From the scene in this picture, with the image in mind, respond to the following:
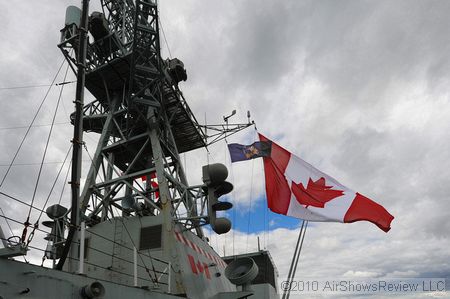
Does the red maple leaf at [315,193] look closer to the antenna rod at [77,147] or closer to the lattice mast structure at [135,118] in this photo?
the lattice mast structure at [135,118]

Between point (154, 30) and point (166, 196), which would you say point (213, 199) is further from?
point (154, 30)

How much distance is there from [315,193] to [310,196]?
0.96ft

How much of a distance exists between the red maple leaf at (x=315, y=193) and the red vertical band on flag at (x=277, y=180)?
0.40 metres

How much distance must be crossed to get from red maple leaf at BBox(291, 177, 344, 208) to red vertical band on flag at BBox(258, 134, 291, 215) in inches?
15.6

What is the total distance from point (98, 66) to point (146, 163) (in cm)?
459

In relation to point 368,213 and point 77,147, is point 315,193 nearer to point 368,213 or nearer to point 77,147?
point 368,213

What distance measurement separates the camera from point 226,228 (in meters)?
11.7

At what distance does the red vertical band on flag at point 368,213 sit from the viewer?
12.9m

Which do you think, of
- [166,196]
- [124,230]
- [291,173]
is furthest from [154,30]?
[291,173]

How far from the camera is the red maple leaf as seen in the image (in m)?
14.2

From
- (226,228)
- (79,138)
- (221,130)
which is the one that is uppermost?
(221,130)

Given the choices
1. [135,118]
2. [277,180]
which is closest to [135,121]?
[135,118]

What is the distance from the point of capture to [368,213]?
13391mm

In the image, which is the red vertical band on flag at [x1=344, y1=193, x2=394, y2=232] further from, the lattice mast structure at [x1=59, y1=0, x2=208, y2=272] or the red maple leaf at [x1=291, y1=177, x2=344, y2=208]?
the lattice mast structure at [x1=59, y1=0, x2=208, y2=272]
